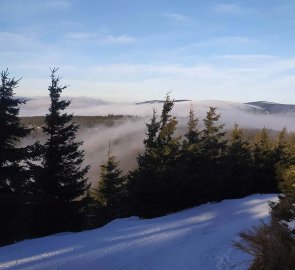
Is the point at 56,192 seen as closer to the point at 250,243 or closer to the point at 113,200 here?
the point at 113,200

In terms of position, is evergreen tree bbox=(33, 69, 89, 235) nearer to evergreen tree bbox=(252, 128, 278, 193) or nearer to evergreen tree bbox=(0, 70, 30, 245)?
evergreen tree bbox=(0, 70, 30, 245)

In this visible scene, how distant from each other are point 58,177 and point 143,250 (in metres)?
13.5

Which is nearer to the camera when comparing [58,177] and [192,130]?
[58,177]

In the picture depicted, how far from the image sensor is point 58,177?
79.4 feet

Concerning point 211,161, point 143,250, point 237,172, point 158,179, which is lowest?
point 237,172

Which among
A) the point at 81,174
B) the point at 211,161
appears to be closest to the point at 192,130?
the point at 211,161

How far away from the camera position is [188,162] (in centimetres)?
2725

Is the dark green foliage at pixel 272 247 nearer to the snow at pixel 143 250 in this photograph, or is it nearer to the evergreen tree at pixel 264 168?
the snow at pixel 143 250

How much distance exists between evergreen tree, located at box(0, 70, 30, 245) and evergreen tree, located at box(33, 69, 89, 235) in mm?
2834

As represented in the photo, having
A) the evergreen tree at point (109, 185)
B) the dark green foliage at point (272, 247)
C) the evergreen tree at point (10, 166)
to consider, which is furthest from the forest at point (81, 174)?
the dark green foliage at point (272, 247)

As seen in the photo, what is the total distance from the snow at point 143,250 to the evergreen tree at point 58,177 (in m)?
8.00

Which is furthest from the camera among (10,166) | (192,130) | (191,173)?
(192,130)

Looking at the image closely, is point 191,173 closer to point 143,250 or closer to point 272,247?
point 143,250

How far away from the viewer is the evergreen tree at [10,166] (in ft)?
65.2
